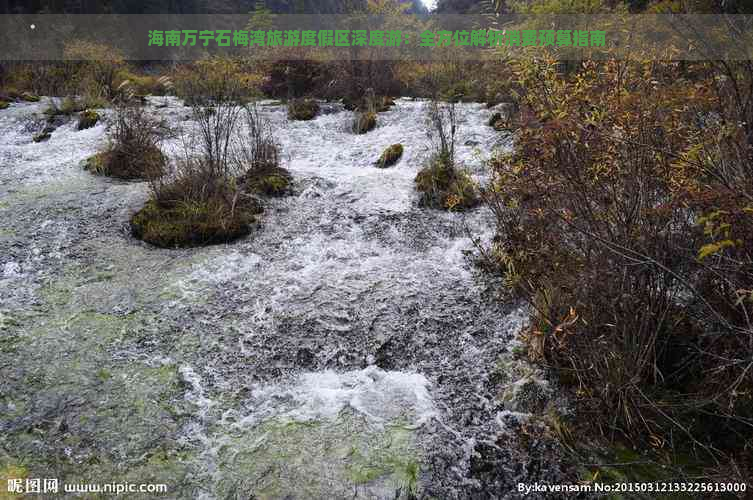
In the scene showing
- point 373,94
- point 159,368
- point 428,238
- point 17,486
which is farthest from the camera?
point 373,94

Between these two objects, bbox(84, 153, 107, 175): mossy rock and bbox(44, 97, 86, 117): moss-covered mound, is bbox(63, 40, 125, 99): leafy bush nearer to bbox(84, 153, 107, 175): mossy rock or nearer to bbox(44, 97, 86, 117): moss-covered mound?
bbox(44, 97, 86, 117): moss-covered mound

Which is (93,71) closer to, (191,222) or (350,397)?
(191,222)

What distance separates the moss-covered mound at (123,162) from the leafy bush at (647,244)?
547cm

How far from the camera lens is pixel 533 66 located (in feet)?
7.39

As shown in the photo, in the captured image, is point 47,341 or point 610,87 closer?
point 610,87

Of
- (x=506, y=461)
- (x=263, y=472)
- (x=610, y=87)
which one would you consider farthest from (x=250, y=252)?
(x=610, y=87)

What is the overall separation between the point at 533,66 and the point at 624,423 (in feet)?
6.33

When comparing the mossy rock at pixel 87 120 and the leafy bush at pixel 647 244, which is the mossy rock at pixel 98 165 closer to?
the mossy rock at pixel 87 120

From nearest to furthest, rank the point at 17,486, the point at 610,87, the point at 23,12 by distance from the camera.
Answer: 1. the point at 17,486
2. the point at 610,87
3. the point at 23,12

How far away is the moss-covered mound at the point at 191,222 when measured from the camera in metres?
4.62

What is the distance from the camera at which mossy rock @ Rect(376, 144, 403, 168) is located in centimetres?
707

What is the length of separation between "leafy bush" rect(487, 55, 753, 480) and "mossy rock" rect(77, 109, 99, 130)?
9.01 meters

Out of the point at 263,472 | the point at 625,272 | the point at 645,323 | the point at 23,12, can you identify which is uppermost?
the point at 23,12

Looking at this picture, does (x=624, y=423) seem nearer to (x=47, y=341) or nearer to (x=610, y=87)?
(x=610, y=87)
